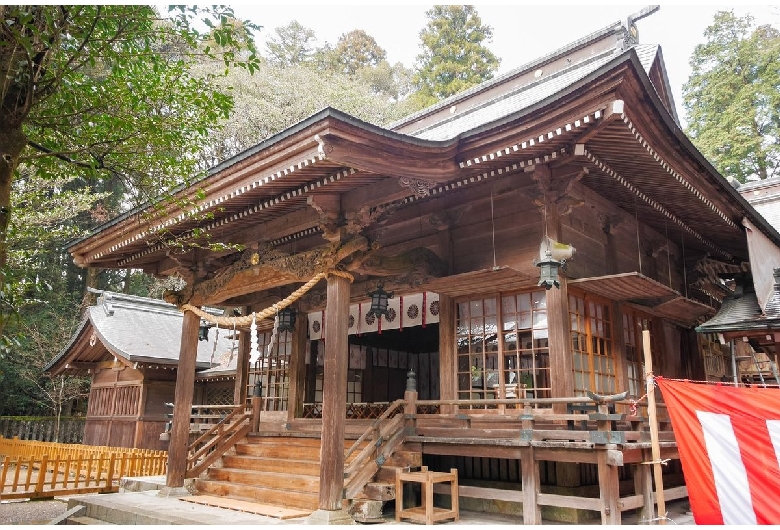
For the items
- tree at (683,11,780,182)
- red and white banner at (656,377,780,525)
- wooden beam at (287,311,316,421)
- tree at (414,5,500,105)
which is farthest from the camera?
tree at (414,5,500,105)

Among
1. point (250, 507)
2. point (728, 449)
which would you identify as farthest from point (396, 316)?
point (728, 449)

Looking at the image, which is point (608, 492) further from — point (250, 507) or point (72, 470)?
point (72, 470)

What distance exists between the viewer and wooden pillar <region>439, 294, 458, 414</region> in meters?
9.22

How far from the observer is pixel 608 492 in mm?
6930

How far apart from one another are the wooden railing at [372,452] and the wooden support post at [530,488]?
1983 mm

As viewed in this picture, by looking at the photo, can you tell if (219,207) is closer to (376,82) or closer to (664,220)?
(664,220)

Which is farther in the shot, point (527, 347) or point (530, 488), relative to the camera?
point (527, 347)

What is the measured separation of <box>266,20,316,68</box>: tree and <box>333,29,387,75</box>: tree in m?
2.26

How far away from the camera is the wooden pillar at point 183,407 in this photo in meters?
10.4

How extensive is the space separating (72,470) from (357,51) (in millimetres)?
35072

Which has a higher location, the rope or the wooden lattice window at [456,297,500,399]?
the rope

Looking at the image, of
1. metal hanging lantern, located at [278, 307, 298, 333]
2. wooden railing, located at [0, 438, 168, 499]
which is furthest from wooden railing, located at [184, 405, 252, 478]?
wooden railing, located at [0, 438, 168, 499]

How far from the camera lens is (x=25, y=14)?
5.00 meters

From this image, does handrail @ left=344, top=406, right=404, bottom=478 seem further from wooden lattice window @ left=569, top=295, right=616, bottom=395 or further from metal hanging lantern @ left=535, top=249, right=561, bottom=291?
metal hanging lantern @ left=535, top=249, right=561, bottom=291
